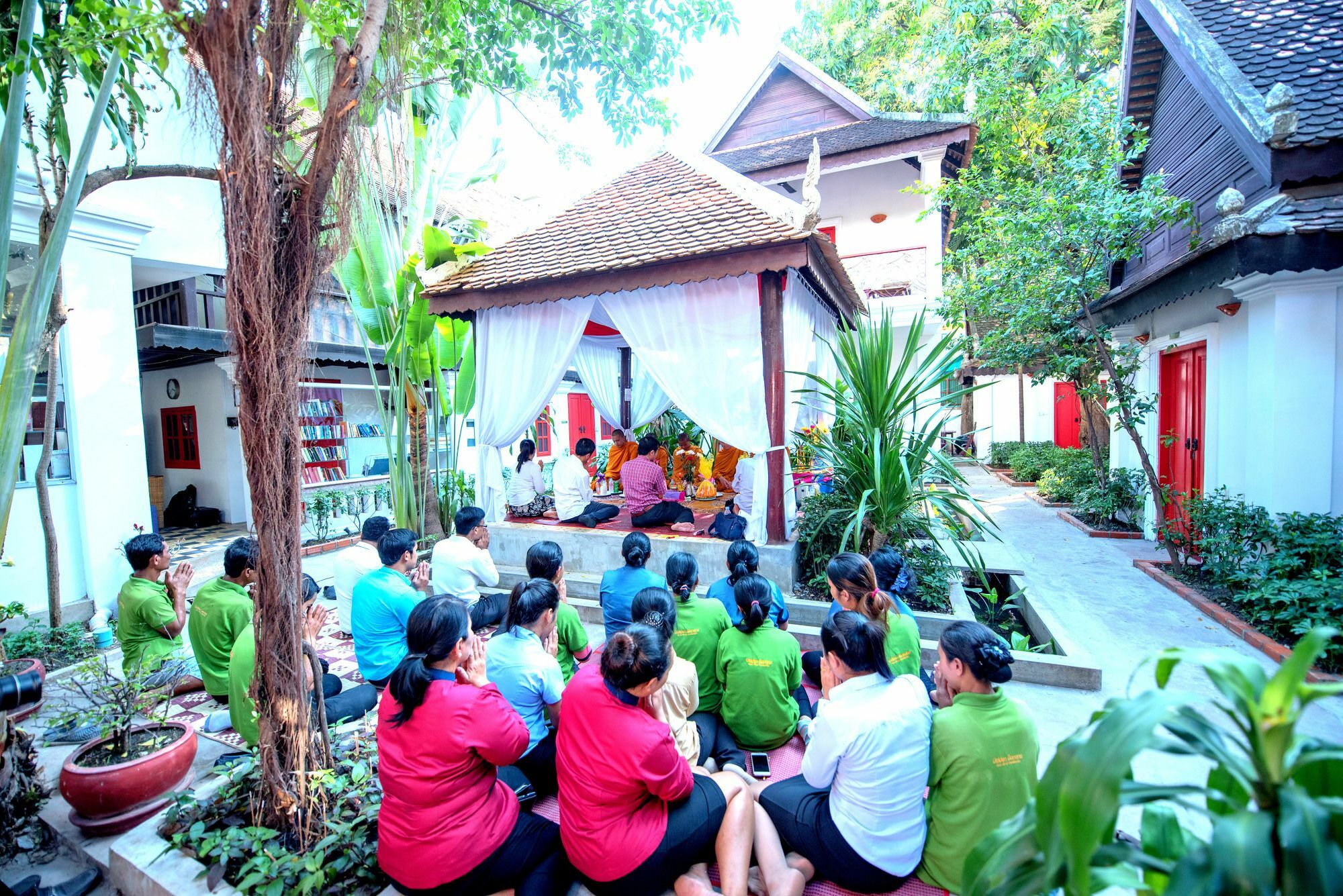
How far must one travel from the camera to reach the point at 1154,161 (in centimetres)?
791

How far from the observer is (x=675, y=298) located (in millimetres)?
5676

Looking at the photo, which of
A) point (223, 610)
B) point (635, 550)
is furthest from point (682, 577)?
point (223, 610)

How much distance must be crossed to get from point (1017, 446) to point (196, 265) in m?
16.6

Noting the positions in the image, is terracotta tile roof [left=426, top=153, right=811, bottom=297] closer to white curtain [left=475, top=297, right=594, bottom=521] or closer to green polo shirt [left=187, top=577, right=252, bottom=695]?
white curtain [left=475, top=297, right=594, bottom=521]

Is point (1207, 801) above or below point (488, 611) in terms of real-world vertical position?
above

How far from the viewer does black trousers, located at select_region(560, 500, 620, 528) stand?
20.3ft

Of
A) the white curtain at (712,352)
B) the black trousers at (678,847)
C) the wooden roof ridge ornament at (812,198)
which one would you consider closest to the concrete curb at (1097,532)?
the white curtain at (712,352)

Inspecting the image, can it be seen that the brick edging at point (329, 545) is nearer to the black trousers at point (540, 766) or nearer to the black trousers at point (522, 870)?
the black trousers at point (540, 766)

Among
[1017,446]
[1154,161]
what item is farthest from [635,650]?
[1017,446]

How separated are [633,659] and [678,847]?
658 mm

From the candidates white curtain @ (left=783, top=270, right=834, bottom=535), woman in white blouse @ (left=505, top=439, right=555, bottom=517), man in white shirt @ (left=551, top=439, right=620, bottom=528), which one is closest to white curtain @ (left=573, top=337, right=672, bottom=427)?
white curtain @ (left=783, top=270, right=834, bottom=535)

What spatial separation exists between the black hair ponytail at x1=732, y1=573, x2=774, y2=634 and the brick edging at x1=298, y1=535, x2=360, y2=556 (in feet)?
22.2

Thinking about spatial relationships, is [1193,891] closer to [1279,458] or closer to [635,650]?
[635,650]

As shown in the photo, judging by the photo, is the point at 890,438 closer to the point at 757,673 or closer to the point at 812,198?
the point at 812,198
